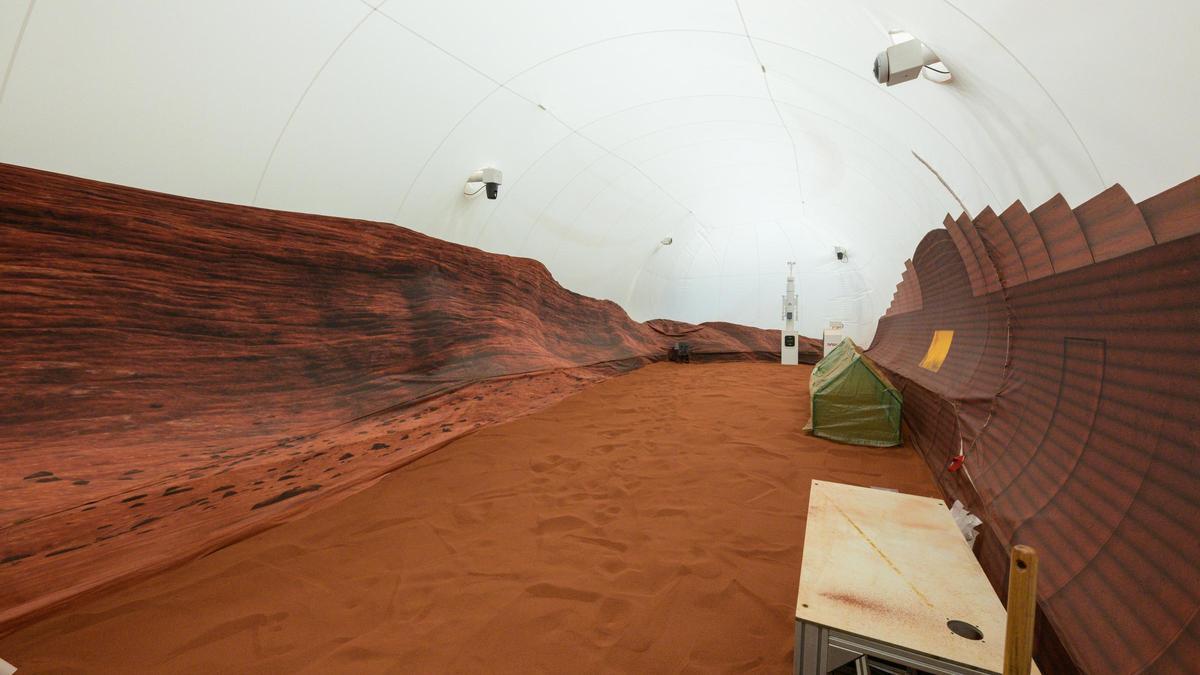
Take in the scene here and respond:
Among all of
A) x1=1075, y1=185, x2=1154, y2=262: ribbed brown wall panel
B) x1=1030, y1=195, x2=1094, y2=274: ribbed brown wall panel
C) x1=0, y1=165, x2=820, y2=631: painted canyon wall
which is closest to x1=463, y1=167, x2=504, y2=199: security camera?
x1=0, y1=165, x2=820, y2=631: painted canyon wall

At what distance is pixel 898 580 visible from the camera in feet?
4.26

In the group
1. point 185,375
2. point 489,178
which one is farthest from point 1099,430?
point 489,178

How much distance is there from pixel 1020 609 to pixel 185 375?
4078 mm

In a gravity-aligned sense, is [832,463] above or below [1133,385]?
below

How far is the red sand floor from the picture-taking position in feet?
5.55

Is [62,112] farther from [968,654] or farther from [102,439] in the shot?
[968,654]

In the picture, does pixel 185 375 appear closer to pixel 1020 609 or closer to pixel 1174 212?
pixel 1020 609

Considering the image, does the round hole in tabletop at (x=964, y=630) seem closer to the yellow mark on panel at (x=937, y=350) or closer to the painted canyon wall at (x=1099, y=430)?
the painted canyon wall at (x=1099, y=430)

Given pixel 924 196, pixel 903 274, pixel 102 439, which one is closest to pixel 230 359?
pixel 102 439

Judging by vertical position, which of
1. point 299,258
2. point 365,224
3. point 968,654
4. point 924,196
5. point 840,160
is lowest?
point 968,654

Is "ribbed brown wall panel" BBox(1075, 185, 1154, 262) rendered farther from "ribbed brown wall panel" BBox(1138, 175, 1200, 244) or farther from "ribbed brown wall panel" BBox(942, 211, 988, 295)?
"ribbed brown wall panel" BBox(942, 211, 988, 295)

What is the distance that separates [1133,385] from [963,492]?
1226 mm

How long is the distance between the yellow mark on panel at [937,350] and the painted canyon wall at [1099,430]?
4.20ft

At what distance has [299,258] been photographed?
387 cm
